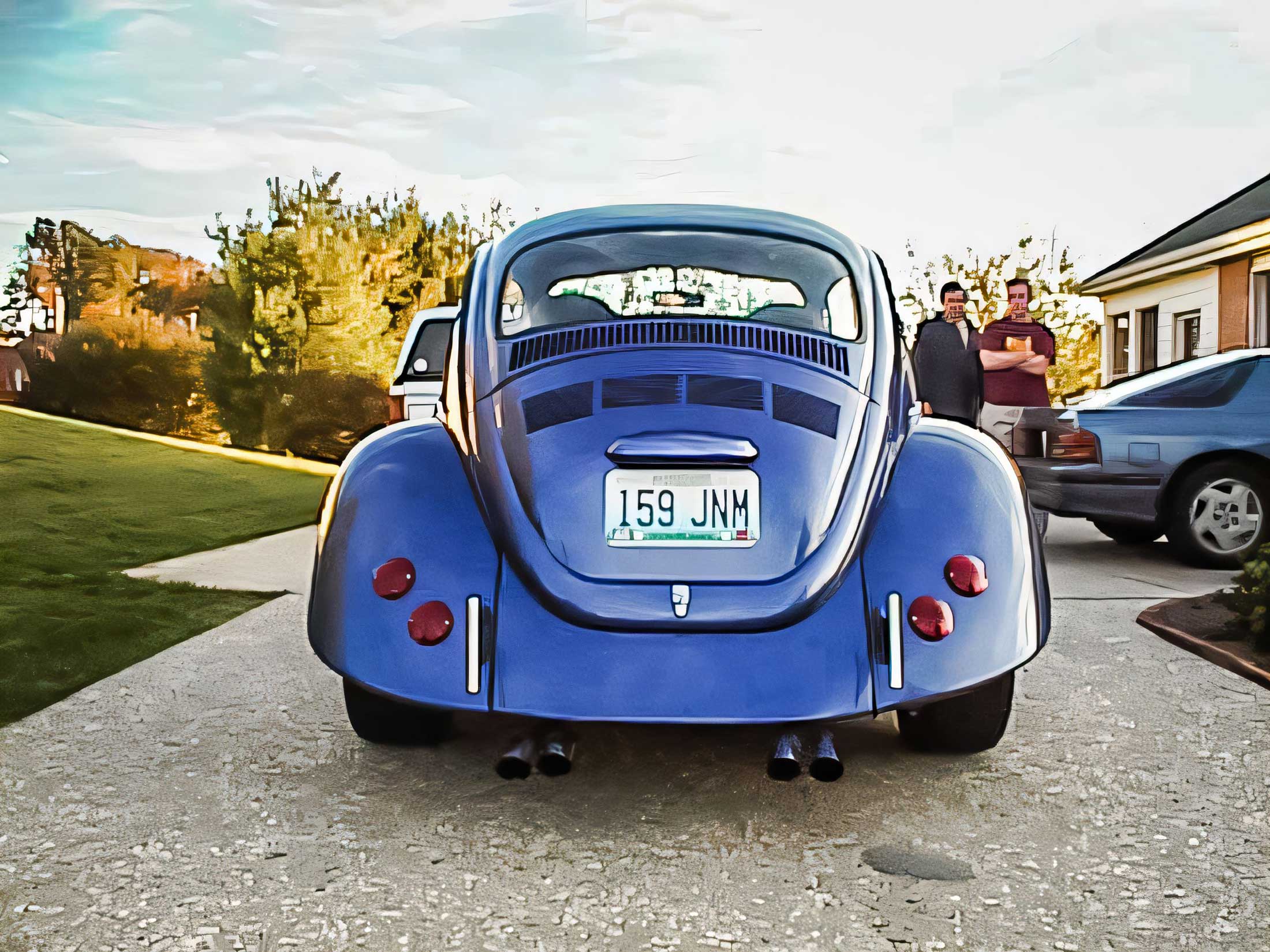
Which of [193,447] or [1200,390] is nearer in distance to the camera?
[1200,390]

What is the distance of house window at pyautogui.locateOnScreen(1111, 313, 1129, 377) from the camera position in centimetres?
2584

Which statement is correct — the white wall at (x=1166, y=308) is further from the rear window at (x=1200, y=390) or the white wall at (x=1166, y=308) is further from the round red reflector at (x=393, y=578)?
the round red reflector at (x=393, y=578)

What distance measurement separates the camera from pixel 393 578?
139 inches

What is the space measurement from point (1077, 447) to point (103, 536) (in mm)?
8301

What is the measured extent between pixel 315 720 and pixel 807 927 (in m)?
2.48

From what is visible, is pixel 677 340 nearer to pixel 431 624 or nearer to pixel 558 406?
pixel 558 406

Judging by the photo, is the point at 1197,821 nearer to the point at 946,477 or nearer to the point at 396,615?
the point at 946,477

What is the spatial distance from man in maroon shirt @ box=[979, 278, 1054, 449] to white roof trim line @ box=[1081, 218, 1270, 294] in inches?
375

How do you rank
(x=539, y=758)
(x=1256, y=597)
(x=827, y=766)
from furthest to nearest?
(x=1256, y=597), (x=539, y=758), (x=827, y=766)

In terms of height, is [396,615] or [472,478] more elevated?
[472,478]

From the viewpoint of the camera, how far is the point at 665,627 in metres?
3.37

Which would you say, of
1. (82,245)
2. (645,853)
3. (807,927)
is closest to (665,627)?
(645,853)

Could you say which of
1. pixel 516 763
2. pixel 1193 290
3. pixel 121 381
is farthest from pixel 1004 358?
pixel 121 381

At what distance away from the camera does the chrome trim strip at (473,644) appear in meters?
3.40
